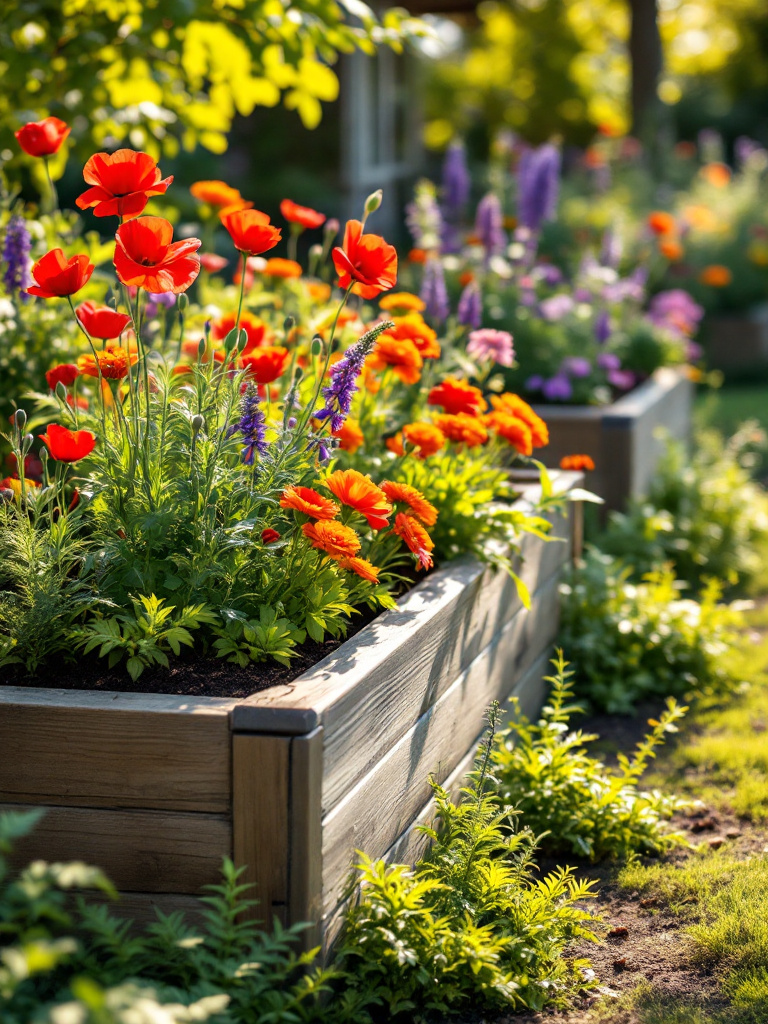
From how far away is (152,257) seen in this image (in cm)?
194

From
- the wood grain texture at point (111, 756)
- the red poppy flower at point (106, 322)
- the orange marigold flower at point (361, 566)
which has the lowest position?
the wood grain texture at point (111, 756)

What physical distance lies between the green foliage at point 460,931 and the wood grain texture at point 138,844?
10.8 inches

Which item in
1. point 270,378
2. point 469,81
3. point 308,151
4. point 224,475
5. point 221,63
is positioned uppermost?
point 469,81

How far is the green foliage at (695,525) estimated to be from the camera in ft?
15.1

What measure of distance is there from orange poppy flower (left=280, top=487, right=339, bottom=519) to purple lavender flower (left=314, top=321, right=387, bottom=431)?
10.6 inches

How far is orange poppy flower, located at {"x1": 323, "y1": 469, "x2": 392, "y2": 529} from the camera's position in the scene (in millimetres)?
2127

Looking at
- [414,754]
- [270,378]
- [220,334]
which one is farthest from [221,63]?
[414,754]

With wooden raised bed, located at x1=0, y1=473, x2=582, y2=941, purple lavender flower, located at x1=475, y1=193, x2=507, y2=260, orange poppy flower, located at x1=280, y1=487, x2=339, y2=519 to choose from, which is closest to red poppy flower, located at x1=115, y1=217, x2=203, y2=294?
orange poppy flower, located at x1=280, y1=487, x2=339, y2=519

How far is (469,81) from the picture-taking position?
21969 millimetres

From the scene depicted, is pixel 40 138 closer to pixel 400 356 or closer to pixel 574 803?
pixel 400 356

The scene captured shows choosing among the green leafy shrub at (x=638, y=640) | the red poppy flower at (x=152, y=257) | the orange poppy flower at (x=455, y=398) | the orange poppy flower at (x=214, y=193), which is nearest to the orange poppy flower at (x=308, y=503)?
the red poppy flower at (x=152, y=257)

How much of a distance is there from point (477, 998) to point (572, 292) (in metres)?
4.49

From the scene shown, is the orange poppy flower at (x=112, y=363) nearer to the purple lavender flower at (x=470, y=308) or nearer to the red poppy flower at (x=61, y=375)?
the red poppy flower at (x=61, y=375)

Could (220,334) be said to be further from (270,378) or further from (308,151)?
(308,151)
